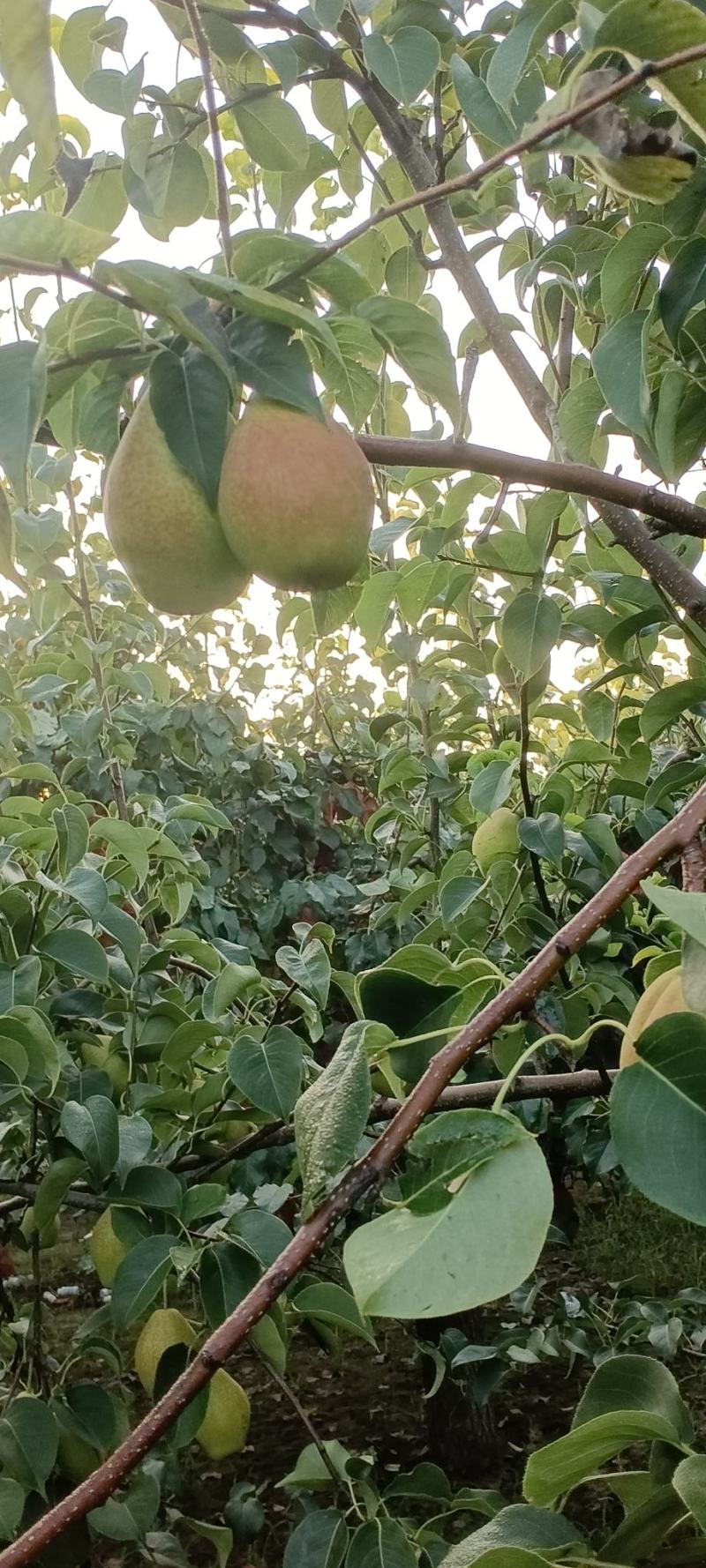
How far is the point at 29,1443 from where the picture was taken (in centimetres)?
123

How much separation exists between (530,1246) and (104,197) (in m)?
1.16

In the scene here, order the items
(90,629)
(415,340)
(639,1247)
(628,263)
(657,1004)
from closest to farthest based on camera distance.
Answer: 1. (657,1004)
2. (415,340)
3. (628,263)
4. (90,629)
5. (639,1247)

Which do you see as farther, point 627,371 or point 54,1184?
point 54,1184

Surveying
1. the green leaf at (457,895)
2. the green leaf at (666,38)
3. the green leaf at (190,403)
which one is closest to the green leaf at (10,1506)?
the green leaf at (457,895)

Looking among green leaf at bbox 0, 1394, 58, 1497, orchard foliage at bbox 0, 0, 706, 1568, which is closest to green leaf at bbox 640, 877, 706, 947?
orchard foliage at bbox 0, 0, 706, 1568

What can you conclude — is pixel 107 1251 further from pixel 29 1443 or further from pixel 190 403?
pixel 190 403

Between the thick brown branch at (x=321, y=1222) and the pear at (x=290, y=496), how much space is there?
0.99 feet

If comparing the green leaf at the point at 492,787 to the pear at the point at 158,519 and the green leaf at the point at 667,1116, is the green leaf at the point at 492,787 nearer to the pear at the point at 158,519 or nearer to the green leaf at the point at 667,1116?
the pear at the point at 158,519

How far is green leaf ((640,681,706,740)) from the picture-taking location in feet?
3.65

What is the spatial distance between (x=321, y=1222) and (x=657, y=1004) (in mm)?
276

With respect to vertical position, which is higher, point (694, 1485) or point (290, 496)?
point (290, 496)

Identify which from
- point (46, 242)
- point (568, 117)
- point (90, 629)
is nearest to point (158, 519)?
point (46, 242)

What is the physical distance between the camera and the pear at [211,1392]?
145cm

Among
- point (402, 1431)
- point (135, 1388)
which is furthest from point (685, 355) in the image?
point (135, 1388)
